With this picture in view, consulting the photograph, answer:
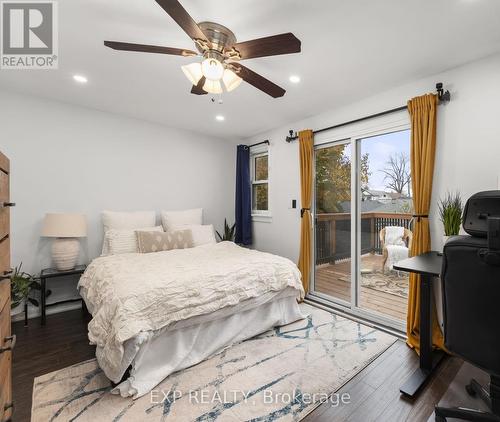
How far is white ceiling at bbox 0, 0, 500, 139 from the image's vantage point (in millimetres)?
1548

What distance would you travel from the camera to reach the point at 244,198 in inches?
170

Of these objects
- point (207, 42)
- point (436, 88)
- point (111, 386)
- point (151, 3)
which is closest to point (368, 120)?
point (436, 88)

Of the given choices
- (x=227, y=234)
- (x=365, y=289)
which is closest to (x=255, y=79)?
(x=365, y=289)

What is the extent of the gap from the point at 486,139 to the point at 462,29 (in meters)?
0.86

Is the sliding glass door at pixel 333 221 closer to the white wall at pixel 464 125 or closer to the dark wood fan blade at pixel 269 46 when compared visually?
the white wall at pixel 464 125

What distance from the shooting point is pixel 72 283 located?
307 centimetres

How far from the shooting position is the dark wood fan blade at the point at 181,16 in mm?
1146

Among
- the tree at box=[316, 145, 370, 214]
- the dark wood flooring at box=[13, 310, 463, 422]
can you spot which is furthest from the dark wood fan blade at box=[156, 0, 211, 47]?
the dark wood flooring at box=[13, 310, 463, 422]

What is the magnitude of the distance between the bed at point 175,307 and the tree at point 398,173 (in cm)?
142

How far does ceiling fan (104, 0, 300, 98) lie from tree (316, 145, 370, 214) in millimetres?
1594

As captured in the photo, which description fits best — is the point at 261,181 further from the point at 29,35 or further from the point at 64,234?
the point at 29,35

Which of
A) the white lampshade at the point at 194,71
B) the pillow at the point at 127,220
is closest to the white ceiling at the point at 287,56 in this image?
the white lampshade at the point at 194,71

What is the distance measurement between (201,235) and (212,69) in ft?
7.65

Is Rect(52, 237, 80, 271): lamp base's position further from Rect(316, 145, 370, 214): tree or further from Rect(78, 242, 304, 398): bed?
Rect(316, 145, 370, 214): tree
